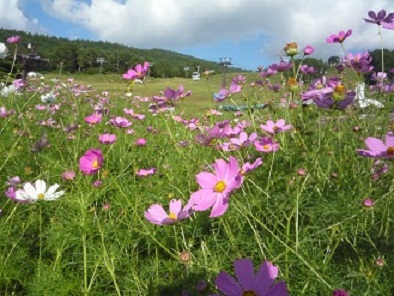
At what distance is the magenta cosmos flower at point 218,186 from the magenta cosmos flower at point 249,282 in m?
0.14

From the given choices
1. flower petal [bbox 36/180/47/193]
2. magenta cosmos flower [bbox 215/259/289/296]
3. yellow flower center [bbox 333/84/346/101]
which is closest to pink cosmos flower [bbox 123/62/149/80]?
flower petal [bbox 36/180/47/193]

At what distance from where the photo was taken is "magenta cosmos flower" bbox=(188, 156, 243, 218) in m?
0.60

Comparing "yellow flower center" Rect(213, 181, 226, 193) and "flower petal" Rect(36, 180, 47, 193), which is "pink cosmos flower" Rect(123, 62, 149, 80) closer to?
"flower petal" Rect(36, 180, 47, 193)

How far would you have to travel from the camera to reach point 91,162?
974 millimetres

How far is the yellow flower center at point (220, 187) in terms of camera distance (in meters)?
0.64

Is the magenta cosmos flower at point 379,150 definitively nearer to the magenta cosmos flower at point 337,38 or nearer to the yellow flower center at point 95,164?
the yellow flower center at point 95,164

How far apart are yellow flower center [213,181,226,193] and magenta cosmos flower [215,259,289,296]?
0.18m

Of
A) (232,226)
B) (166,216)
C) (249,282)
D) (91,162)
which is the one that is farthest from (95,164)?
(249,282)

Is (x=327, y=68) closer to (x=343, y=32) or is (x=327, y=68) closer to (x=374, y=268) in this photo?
(x=343, y=32)

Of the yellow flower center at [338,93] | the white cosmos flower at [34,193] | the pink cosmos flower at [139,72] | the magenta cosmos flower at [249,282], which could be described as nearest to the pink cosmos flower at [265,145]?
the yellow flower center at [338,93]

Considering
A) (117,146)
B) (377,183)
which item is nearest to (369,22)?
(377,183)

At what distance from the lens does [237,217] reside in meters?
1.15

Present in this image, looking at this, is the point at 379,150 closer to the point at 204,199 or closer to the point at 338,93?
the point at 338,93

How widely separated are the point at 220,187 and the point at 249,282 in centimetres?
21
